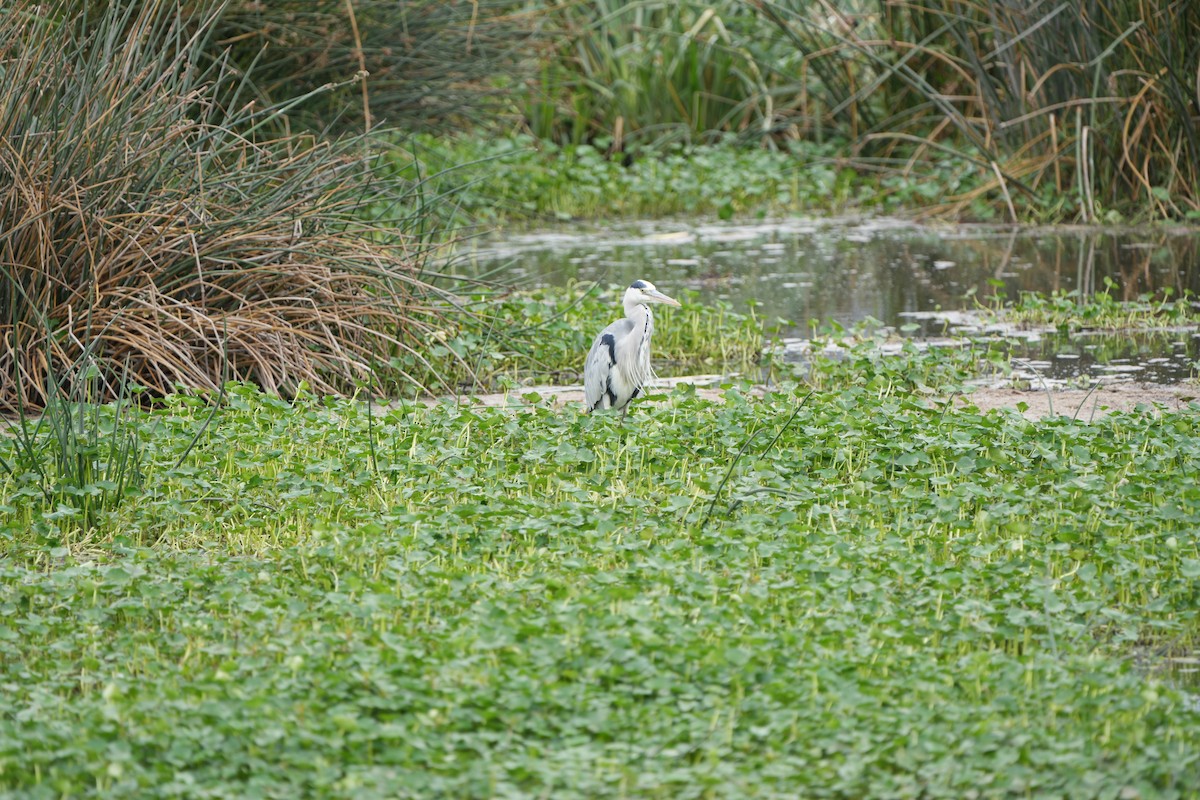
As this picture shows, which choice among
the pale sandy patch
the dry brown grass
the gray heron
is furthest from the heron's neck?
the dry brown grass

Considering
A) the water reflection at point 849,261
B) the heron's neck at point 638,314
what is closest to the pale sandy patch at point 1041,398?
the heron's neck at point 638,314

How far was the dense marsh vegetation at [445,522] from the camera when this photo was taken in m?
3.10

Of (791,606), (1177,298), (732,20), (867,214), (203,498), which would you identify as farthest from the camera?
(732,20)

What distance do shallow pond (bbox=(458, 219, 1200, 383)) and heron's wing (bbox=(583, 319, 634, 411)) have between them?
5.19ft

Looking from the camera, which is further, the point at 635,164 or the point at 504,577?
the point at 635,164

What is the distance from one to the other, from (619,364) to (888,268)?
4.12 meters

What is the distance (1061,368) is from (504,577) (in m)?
3.55

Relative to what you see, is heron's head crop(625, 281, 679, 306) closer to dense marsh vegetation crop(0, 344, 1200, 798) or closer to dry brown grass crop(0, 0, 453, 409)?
dense marsh vegetation crop(0, 344, 1200, 798)

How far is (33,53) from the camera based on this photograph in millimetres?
5773

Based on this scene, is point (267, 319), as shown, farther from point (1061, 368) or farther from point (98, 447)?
point (1061, 368)

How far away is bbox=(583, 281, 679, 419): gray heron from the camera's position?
555 cm

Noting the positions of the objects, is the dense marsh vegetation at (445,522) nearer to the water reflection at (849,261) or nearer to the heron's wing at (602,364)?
the heron's wing at (602,364)

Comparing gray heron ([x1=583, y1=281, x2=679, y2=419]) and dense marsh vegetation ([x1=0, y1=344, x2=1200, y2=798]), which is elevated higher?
gray heron ([x1=583, y1=281, x2=679, y2=419])

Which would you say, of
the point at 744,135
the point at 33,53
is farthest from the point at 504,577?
the point at 744,135
